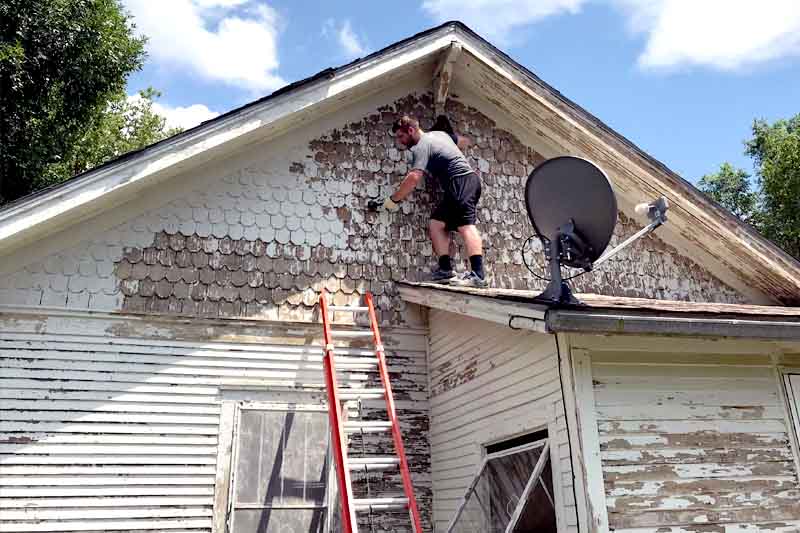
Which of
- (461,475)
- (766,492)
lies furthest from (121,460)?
(766,492)

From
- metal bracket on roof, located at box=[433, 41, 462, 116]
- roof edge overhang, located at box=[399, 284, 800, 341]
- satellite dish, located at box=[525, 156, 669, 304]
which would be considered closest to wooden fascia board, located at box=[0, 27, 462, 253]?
metal bracket on roof, located at box=[433, 41, 462, 116]

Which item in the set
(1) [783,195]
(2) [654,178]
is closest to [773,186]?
(1) [783,195]

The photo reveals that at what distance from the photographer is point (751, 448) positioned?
15.7ft

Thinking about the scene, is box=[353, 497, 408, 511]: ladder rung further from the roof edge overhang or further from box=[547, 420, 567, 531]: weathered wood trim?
the roof edge overhang

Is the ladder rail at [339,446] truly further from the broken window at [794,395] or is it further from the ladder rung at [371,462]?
the broken window at [794,395]

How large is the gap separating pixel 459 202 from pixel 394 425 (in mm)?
2670

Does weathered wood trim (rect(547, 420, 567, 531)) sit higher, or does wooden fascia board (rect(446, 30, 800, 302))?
wooden fascia board (rect(446, 30, 800, 302))

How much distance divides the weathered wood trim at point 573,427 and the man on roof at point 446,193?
90.8 inches

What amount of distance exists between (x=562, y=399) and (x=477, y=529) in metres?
1.57

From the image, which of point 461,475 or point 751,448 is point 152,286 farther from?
point 751,448

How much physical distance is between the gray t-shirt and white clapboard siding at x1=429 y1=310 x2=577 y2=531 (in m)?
1.58

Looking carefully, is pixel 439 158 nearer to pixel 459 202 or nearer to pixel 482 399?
pixel 459 202

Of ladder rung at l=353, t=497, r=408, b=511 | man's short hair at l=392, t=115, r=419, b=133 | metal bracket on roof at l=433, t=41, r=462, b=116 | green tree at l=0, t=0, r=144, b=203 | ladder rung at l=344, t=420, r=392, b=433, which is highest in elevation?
green tree at l=0, t=0, r=144, b=203

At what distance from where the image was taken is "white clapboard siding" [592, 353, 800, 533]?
436 cm
